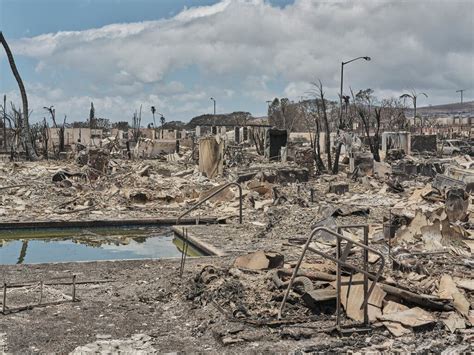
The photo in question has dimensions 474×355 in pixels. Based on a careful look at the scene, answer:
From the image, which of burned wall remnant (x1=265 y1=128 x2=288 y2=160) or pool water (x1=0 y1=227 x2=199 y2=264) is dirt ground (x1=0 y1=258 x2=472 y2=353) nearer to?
pool water (x1=0 y1=227 x2=199 y2=264)

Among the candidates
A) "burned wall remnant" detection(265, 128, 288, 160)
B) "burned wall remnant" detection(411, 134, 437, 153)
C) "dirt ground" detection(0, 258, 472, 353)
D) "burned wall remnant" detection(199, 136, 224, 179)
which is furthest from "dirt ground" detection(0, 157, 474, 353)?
"burned wall remnant" detection(411, 134, 437, 153)

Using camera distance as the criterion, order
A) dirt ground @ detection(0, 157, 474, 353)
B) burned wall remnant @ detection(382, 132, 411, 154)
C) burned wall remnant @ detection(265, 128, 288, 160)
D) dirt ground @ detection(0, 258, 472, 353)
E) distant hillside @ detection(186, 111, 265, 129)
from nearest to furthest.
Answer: dirt ground @ detection(0, 258, 472, 353) → dirt ground @ detection(0, 157, 474, 353) → burned wall remnant @ detection(265, 128, 288, 160) → burned wall remnant @ detection(382, 132, 411, 154) → distant hillside @ detection(186, 111, 265, 129)

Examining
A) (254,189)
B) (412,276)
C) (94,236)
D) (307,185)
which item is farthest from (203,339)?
(307,185)

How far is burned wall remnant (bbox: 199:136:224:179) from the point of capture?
2506 cm

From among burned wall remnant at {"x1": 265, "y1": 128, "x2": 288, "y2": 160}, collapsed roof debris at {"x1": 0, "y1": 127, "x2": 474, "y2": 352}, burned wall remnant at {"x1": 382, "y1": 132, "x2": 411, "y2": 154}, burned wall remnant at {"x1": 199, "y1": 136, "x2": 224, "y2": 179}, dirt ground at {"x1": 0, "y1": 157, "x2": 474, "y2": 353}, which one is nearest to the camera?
dirt ground at {"x1": 0, "y1": 157, "x2": 474, "y2": 353}

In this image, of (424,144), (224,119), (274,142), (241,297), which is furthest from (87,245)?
(224,119)

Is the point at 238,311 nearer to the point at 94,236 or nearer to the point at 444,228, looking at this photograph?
the point at 444,228

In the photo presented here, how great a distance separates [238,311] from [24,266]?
4540mm

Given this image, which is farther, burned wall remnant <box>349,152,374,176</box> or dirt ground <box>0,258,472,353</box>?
burned wall remnant <box>349,152,374,176</box>

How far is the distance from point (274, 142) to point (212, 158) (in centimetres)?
442

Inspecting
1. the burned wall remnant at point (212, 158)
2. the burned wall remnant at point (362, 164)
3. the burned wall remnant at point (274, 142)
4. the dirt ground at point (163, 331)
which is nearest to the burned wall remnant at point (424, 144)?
the burned wall remnant at point (274, 142)

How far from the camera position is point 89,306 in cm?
798

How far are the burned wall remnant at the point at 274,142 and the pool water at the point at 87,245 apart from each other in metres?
12.4

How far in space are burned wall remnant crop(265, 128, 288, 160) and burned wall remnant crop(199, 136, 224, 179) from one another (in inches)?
142
